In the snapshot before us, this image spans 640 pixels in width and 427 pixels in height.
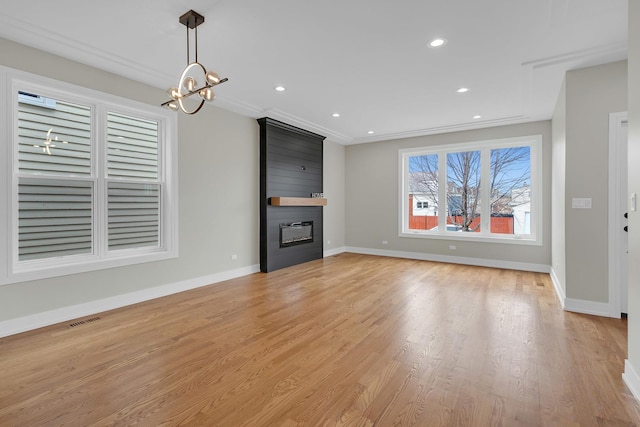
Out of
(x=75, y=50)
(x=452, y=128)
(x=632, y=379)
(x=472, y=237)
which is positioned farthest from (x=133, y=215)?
(x=472, y=237)

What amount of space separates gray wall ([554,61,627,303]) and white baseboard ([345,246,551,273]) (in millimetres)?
2229

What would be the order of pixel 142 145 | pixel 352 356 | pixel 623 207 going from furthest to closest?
pixel 142 145
pixel 623 207
pixel 352 356

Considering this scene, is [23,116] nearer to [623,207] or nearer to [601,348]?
[601,348]

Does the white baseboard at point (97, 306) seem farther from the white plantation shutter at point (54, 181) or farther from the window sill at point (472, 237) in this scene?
the window sill at point (472, 237)

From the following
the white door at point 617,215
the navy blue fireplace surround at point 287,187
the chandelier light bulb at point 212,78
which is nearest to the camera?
the chandelier light bulb at point 212,78

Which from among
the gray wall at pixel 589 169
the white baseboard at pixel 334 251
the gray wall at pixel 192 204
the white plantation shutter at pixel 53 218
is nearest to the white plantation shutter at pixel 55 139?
the white plantation shutter at pixel 53 218

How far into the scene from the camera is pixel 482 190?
6027mm

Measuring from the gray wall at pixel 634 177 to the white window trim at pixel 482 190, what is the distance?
388 centimetres

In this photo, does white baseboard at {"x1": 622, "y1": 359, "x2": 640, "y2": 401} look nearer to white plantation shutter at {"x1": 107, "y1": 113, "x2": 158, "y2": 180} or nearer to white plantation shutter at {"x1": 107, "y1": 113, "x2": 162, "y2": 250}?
white plantation shutter at {"x1": 107, "y1": 113, "x2": 162, "y2": 250}

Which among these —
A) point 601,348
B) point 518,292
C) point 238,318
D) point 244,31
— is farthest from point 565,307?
point 244,31

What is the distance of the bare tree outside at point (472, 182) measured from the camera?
18.8 feet

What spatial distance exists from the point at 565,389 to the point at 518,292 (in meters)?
2.43

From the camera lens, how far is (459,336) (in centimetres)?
274

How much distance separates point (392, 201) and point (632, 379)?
5277mm
